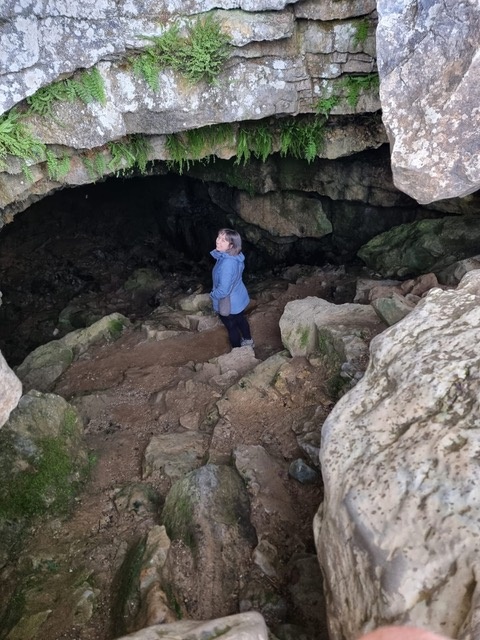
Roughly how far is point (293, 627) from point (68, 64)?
6.54 metres

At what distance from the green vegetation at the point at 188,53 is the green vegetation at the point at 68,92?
56 centimetres

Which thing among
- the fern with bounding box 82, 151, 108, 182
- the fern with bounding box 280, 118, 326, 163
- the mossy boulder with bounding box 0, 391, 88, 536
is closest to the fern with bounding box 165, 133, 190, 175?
the fern with bounding box 82, 151, 108, 182

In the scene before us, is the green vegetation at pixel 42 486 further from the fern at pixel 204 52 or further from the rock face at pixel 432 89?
the rock face at pixel 432 89

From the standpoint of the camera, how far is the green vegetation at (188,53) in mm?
6000

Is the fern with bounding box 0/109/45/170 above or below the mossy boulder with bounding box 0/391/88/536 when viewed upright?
above

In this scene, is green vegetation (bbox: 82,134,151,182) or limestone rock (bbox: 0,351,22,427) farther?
green vegetation (bbox: 82,134,151,182)

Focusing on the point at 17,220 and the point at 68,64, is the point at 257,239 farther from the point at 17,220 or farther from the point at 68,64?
the point at 68,64

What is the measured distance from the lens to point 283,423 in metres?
5.88

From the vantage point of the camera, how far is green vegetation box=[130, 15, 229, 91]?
6000mm

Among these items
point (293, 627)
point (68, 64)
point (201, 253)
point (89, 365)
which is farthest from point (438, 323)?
point (201, 253)

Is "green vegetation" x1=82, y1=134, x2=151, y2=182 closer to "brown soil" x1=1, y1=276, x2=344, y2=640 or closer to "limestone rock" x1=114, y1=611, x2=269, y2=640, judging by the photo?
"brown soil" x1=1, y1=276, x2=344, y2=640

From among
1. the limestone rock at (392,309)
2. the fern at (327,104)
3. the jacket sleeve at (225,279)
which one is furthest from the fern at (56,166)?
the limestone rock at (392,309)

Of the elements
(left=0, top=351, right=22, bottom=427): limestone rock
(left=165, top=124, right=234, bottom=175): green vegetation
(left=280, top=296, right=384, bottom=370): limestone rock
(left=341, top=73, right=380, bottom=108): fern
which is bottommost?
(left=280, top=296, right=384, bottom=370): limestone rock

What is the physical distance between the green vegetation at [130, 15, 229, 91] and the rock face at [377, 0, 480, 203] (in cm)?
214
